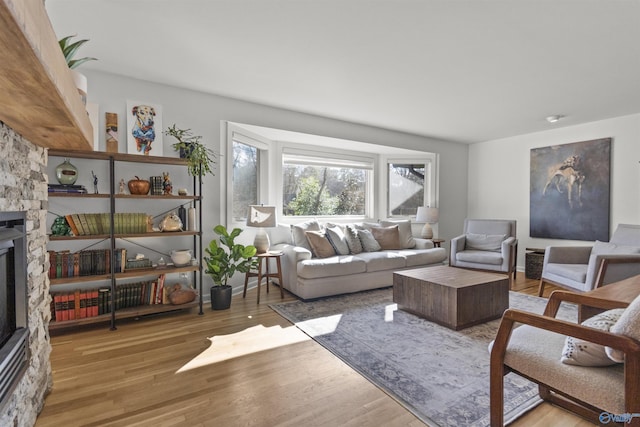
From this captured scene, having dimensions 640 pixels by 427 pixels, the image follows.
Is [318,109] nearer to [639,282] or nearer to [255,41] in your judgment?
[255,41]

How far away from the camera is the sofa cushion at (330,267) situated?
3.51m

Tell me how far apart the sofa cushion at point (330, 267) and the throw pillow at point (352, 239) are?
385 mm

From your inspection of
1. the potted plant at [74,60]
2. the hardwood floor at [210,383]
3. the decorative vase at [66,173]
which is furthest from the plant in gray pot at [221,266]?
the potted plant at [74,60]

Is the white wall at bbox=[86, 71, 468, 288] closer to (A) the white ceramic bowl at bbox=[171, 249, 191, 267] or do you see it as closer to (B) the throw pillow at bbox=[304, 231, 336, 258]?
(A) the white ceramic bowl at bbox=[171, 249, 191, 267]

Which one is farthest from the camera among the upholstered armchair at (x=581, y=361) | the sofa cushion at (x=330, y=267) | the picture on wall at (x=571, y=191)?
the picture on wall at (x=571, y=191)

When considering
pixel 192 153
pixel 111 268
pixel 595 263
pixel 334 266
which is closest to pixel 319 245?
pixel 334 266

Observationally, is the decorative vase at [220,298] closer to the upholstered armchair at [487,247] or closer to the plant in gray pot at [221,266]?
the plant in gray pot at [221,266]

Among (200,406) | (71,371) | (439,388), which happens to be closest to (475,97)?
(439,388)

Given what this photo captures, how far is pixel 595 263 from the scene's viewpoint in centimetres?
306

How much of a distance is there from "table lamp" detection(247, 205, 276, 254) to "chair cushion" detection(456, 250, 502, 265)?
285 cm

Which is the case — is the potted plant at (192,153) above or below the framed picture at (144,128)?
below

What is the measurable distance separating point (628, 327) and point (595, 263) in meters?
2.48

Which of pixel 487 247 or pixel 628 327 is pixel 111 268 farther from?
pixel 487 247

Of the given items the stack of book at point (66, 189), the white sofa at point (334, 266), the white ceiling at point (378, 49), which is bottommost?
the white sofa at point (334, 266)
